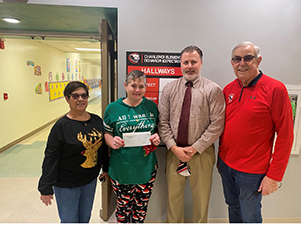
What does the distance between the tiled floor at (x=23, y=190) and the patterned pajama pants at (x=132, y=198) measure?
0.69 meters

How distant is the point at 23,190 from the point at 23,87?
11.1 feet

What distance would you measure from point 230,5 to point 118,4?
1170 mm

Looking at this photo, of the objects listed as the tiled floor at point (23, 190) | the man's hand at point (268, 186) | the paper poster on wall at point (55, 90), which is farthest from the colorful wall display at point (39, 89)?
the man's hand at point (268, 186)

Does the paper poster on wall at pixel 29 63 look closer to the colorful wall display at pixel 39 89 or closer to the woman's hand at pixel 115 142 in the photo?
the colorful wall display at pixel 39 89

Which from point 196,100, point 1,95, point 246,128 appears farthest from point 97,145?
point 1,95

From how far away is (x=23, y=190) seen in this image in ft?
9.38

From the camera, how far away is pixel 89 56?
8.73 metres

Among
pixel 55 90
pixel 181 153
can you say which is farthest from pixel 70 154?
pixel 55 90

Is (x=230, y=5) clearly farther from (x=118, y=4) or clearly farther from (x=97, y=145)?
(x=97, y=145)

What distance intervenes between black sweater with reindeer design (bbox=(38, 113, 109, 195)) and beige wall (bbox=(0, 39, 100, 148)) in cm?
393

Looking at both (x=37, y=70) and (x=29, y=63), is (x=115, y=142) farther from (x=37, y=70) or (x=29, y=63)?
(x=37, y=70)

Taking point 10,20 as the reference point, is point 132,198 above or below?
below

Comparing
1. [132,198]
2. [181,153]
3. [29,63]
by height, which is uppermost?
[29,63]

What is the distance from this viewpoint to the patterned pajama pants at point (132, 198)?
5.48 ft
